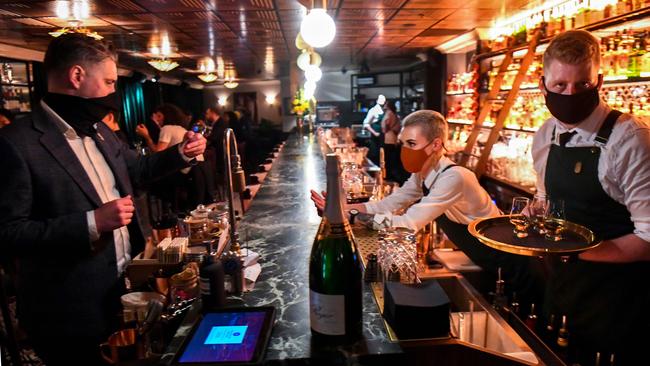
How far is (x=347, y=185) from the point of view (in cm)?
301

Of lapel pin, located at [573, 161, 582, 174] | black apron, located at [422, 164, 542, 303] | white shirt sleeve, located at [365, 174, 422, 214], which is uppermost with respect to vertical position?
lapel pin, located at [573, 161, 582, 174]

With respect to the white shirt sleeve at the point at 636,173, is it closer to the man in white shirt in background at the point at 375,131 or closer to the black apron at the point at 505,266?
the black apron at the point at 505,266

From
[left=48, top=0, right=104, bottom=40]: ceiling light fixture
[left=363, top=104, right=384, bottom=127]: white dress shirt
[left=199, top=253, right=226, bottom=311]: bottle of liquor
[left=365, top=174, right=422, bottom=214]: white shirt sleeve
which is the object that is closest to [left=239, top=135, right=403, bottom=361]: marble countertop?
[left=199, top=253, right=226, bottom=311]: bottle of liquor

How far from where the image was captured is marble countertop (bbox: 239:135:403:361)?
1.01 meters

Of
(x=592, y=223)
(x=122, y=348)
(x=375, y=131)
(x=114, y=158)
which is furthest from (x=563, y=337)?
(x=375, y=131)

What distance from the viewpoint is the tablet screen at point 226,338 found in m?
0.95

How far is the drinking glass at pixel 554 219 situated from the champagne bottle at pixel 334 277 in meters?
0.99

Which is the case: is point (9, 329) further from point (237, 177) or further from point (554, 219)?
point (554, 219)

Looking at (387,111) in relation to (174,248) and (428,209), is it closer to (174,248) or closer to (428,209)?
(428,209)

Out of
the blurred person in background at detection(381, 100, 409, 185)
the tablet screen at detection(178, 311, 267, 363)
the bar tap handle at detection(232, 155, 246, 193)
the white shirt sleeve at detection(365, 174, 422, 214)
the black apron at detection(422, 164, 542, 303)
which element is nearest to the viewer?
the tablet screen at detection(178, 311, 267, 363)

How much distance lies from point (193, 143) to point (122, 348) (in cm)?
95

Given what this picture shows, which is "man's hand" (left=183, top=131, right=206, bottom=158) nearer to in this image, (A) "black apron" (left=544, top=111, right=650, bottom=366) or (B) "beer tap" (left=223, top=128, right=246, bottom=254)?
(B) "beer tap" (left=223, top=128, right=246, bottom=254)

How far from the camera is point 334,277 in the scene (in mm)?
1049

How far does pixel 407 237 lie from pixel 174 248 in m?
0.92
